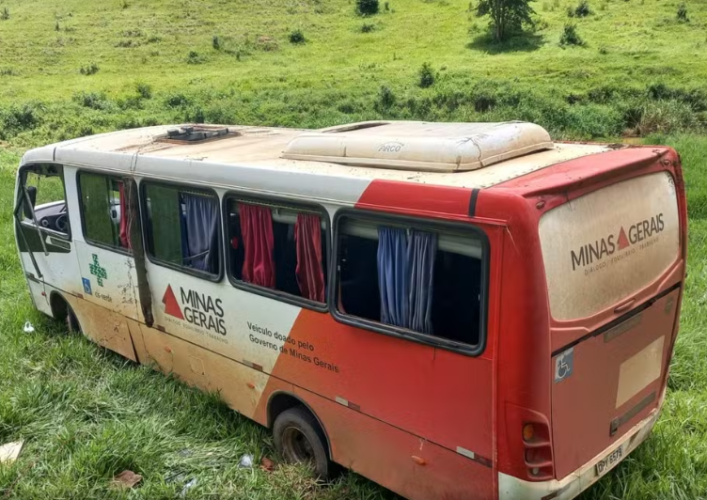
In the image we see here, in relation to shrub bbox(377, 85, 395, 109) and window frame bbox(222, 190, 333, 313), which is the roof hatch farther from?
shrub bbox(377, 85, 395, 109)

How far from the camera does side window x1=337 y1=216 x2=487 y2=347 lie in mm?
3527

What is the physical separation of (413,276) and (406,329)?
1.04ft

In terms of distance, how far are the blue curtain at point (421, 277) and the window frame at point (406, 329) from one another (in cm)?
5

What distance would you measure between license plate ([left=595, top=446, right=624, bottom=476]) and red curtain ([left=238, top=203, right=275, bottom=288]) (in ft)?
7.91

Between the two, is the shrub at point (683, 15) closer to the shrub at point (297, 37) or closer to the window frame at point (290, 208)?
the shrub at point (297, 37)

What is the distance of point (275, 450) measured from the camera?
5145 mm

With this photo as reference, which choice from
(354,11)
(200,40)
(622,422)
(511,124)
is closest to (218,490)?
(622,422)

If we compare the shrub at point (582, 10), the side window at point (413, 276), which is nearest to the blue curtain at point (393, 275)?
the side window at point (413, 276)

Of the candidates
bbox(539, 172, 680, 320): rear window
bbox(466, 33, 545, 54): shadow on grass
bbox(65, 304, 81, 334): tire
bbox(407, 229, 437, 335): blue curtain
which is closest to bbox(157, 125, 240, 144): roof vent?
bbox(65, 304, 81, 334): tire

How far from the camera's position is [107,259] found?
6207 millimetres

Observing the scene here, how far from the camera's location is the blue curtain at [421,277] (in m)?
3.63

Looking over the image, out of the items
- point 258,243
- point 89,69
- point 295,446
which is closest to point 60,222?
point 258,243

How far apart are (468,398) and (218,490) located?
2.10 m

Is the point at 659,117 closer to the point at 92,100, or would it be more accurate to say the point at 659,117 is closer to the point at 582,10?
the point at 582,10
